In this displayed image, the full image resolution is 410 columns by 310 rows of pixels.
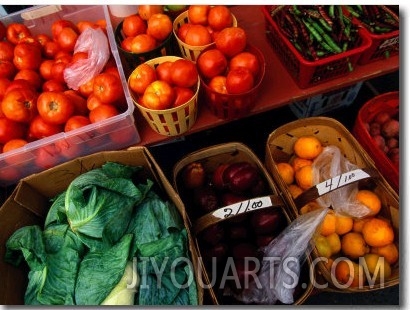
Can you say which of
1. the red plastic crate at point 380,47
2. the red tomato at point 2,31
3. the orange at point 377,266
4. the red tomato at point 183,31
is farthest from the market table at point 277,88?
the red tomato at point 2,31

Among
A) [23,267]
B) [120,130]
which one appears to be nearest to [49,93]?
[120,130]

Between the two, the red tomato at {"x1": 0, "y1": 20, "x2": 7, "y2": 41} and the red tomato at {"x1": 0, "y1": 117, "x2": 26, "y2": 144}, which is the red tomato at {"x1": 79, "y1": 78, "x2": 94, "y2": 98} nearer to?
the red tomato at {"x1": 0, "y1": 117, "x2": 26, "y2": 144}

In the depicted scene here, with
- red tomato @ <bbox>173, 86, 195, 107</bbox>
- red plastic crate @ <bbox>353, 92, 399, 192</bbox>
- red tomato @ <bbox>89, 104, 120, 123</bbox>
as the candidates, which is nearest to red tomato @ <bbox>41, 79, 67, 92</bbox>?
red tomato @ <bbox>89, 104, 120, 123</bbox>

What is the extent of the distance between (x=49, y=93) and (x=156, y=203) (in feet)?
2.16

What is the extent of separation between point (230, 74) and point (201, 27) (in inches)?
13.1

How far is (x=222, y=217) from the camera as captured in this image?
1.26 metres

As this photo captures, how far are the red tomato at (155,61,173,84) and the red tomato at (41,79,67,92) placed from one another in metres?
0.49

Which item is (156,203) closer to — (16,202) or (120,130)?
(120,130)

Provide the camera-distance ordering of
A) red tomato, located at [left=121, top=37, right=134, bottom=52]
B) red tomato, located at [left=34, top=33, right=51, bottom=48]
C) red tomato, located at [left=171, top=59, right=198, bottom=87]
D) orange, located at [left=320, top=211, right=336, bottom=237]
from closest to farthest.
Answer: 1. red tomato, located at [left=171, top=59, right=198, bottom=87]
2. orange, located at [left=320, top=211, right=336, bottom=237]
3. red tomato, located at [left=121, top=37, right=134, bottom=52]
4. red tomato, located at [left=34, top=33, right=51, bottom=48]

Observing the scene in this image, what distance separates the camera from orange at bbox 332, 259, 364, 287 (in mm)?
1419

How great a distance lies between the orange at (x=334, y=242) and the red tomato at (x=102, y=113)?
109cm

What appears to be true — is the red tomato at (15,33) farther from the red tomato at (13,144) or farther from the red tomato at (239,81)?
the red tomato at (239,81)

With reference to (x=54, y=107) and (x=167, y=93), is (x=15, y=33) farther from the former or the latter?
(x=167, y=93)

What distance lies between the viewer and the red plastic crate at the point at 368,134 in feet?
5.13
